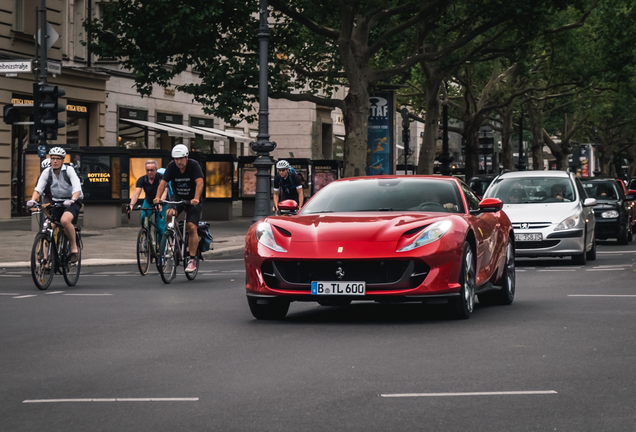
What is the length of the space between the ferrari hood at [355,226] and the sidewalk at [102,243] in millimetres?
9216

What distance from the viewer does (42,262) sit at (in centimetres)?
1383

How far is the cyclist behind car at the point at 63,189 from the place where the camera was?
1429 centimetres

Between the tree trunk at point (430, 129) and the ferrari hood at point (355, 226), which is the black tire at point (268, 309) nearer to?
the ferrari hood at point (355, 226)

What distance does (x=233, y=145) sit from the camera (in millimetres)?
51594

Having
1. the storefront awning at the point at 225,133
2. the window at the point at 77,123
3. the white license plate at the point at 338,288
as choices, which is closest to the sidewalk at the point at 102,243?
the window at the point at 77,123

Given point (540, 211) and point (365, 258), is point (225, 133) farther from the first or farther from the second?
point (365, 258)

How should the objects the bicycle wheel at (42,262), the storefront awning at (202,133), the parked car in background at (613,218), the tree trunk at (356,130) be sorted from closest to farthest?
the bicycle wheel at (42,262), the parked car in background at (613,218), the tree trunk at (356,130), the storefront awning at (202,133)

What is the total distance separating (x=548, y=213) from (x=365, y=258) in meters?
9.37

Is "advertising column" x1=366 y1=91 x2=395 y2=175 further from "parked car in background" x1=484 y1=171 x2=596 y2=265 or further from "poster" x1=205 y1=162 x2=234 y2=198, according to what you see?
"parked car in background" x1=484 y1=171 x2=596 y2=265

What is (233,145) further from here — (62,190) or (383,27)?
(62,190)

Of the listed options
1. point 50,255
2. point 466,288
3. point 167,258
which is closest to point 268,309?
point 466,288

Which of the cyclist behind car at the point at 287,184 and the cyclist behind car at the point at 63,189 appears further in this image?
the cyclist behind car at the point at 287,184

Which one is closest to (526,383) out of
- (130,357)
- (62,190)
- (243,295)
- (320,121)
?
(130,357)

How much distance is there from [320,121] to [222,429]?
50440 mm
